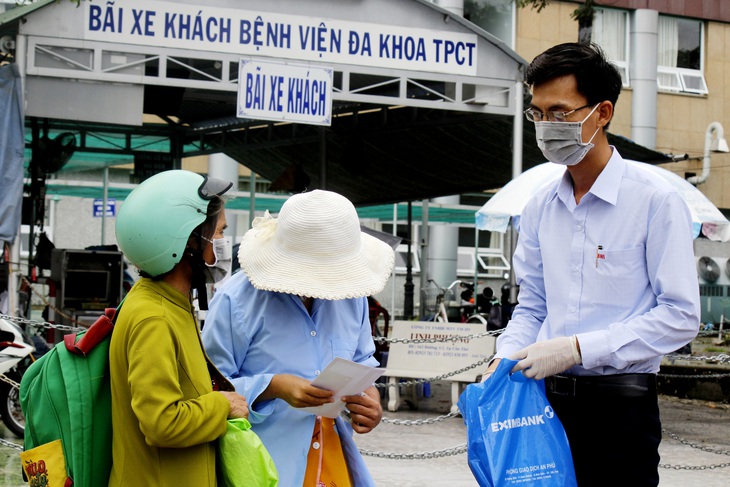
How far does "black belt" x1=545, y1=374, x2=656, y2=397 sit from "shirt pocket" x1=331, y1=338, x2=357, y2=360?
691 mm

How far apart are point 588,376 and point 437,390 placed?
11211 millimetres

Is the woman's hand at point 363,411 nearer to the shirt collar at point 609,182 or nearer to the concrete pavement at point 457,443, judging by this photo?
the shirt collar at point 609,182

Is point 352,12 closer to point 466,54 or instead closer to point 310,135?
point 466,54

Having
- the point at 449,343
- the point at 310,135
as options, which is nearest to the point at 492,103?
the point at 449,343

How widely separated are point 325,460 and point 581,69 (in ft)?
4.69

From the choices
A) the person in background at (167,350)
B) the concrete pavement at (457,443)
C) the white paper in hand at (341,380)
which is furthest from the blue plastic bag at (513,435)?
the concrete pavement at (457,443)

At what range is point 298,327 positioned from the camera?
135 inches

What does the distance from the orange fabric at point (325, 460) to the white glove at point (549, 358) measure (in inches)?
26.8

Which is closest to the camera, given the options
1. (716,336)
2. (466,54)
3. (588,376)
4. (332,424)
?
(588,376)

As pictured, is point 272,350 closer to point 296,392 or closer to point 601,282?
point 296,392

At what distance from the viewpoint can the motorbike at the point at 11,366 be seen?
9.45 m

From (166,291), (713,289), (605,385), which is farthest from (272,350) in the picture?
(713,289)

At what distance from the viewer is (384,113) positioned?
17.5 metres

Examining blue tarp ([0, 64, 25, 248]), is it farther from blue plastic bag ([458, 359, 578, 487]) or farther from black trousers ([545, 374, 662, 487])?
black trousers ([545, 374, 662, 487])
